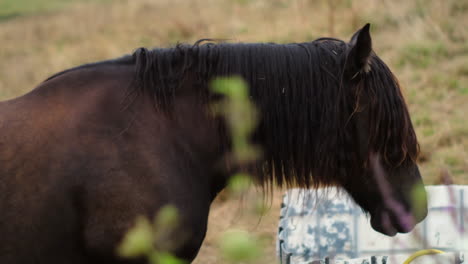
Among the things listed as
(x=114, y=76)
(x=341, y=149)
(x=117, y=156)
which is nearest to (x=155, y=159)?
(x=117, y=156)

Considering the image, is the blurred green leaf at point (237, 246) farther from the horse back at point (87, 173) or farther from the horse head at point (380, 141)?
the horse head at point (380, 141)

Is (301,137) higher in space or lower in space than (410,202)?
higher

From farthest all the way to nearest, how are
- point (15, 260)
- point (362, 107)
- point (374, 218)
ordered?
1. point (374, 218)
2. point (362, 107)
3. point (15, 260)

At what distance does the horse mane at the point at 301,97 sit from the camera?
254cm

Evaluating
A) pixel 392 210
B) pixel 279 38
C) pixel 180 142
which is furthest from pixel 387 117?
pixel 279 38

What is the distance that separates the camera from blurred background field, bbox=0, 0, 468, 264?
583cm

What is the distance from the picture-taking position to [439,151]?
19.3 feet

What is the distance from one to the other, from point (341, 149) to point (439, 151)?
3643mm

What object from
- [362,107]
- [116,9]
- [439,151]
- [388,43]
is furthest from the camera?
[116,9]

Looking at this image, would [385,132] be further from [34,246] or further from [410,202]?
[34,246]

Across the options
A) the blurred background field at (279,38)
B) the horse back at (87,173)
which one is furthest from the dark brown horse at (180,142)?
the blurred background field at (279,38)

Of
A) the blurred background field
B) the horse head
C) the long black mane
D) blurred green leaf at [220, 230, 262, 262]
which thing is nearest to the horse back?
the long black mane

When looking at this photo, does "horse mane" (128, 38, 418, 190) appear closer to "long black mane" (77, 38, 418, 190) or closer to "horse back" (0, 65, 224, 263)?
"long black mane" (77, 38, 418, 190)

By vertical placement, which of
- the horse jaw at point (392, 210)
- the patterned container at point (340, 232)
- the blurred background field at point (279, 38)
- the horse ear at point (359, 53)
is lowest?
the patterned container at point (340, 232)
